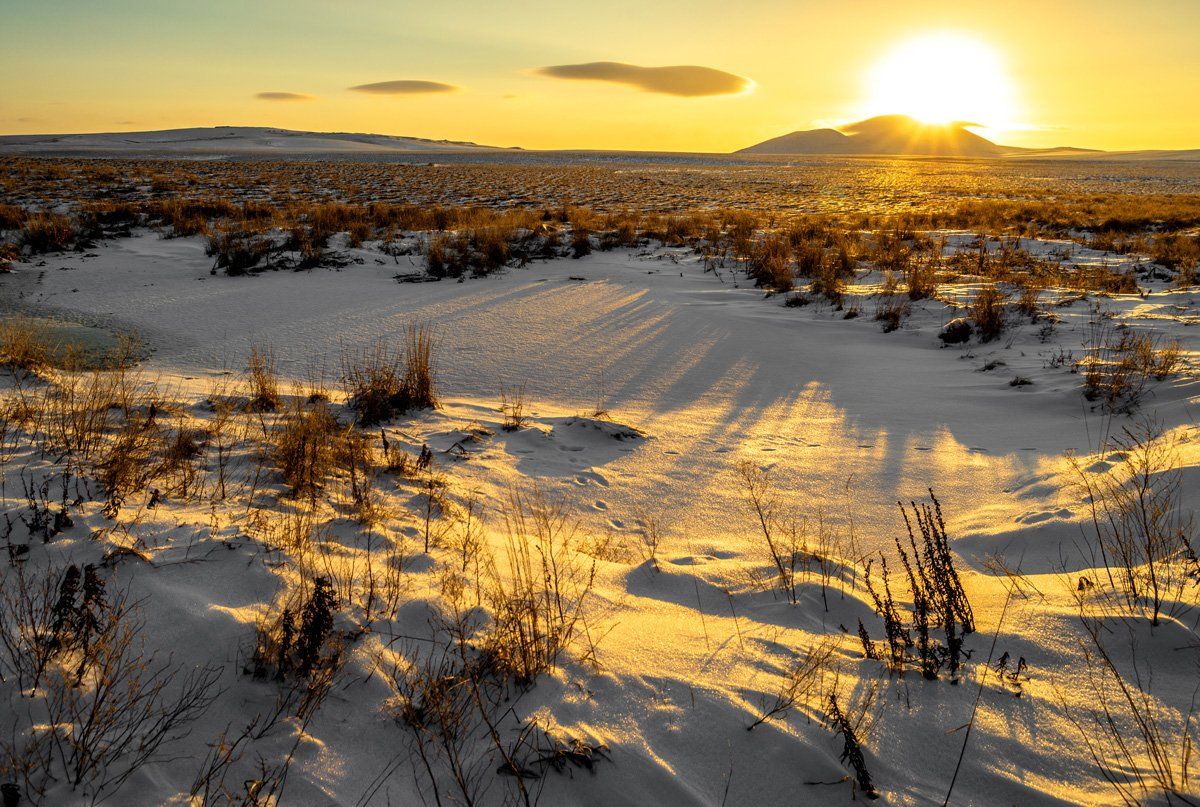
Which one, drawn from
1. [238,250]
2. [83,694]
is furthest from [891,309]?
[238,250]

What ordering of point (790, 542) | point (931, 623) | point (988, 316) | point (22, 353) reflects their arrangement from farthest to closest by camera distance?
point (988, 316) < point (22, 353) < point (790, 542) < point (931, 623)

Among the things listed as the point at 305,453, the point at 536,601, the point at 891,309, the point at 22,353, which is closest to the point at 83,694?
the point at 536,601

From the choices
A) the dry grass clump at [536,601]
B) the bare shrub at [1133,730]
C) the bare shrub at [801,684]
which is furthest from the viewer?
the dry grass clump at [536,601]

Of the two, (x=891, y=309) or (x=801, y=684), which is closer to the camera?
(x=801, y=684)

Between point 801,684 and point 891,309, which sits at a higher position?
point 891,309

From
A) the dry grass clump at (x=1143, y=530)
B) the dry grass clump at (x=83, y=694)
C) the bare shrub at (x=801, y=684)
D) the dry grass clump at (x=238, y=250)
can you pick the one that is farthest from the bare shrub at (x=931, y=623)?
the dry grass clump at (x=238, y=250)

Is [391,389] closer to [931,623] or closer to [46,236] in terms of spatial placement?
[931,623]

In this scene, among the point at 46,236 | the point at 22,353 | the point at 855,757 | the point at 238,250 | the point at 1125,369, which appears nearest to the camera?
the point at 855,757

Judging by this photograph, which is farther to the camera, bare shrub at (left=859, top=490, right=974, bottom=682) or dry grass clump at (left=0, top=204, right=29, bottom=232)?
dry grass clump at (left=0, top=204, right=29, bottom=232)

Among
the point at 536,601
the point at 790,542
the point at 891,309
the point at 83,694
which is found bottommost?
the point at 790,542

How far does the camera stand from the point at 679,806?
1.70 m

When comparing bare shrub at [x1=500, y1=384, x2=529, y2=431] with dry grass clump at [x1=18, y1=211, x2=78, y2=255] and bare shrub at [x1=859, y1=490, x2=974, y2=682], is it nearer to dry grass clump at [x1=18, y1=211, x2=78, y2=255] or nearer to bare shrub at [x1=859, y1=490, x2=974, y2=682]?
bare shrub at [x1=859, y1=490, x2=974, y2=682]

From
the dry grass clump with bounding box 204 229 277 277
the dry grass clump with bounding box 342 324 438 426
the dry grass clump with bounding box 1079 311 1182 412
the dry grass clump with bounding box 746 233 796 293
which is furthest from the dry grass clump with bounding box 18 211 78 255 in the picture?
the dry grass clump with bounding box 1079 311 1182 412

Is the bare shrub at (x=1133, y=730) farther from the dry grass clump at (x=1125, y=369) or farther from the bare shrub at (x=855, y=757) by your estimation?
the dry grass clump at (x=1125, y=369)
